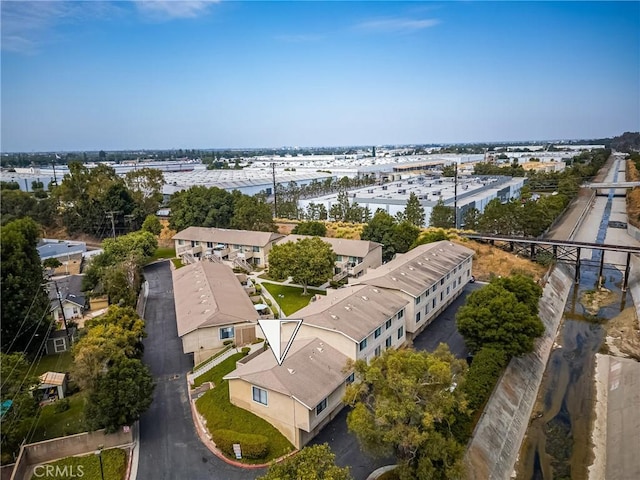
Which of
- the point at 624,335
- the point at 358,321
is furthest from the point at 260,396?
the point at 624,335

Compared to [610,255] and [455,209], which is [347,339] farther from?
[610,255]

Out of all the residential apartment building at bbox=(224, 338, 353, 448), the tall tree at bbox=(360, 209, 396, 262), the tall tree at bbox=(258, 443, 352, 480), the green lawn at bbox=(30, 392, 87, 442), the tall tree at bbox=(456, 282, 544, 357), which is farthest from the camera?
the tall tree at bbox=(360, 209, 396, 262)

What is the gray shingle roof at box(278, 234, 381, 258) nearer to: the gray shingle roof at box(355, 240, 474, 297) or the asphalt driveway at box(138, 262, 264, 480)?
the gray shingle roof at box(355, 240, 474, 297)

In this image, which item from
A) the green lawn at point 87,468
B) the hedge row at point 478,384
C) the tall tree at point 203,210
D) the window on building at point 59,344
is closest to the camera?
the green lawn at point 87,468

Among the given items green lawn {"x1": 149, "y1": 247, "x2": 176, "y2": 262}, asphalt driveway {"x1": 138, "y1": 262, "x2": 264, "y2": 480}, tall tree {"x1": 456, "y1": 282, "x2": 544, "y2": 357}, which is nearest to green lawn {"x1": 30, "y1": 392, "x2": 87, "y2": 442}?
asphalt driveway {"x1": 138, "y1": 262, "x2": 264, "y2": 480}

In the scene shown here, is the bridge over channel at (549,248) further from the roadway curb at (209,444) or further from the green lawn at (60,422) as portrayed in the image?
the green lawn at (60,422)

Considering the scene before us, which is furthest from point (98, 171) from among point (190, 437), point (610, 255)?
point (610, 255)

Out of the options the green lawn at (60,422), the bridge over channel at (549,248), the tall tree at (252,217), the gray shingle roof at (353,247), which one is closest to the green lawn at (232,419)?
the green lawn at (60,422)
